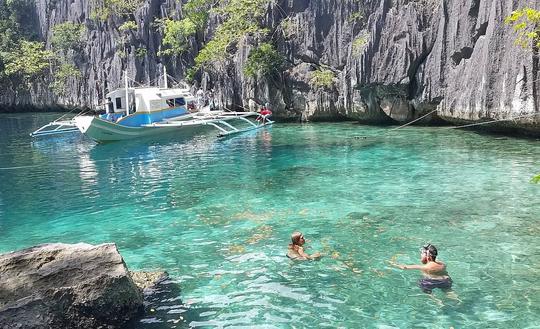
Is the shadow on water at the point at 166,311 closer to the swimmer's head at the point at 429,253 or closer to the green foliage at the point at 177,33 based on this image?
the swimmer's head at the point at 429,253

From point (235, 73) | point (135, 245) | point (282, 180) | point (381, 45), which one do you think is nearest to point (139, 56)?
point (235, 73)

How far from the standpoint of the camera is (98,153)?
1043 inches

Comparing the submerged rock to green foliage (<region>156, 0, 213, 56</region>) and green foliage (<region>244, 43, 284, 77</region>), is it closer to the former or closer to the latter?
green foliage (<region>244, 43, 284, 77</region>)

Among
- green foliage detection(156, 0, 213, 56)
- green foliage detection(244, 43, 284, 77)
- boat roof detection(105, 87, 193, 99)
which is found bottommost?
boat roof detection(105, 87, 193, 99)

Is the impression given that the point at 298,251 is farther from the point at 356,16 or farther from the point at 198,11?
the point at 198,11

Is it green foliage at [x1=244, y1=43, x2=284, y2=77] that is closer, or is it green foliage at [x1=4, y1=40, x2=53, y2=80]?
green foliage at [x1=244, y1=43, x2=284, y2=77]

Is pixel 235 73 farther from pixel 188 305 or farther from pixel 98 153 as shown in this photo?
pixel 188 305

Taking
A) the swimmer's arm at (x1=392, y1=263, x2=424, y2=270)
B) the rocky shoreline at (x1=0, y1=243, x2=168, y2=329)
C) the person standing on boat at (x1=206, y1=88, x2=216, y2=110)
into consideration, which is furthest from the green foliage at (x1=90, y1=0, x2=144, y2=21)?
the swimmer's arm at (x1=392, y1=263, x2=424, y2=270)

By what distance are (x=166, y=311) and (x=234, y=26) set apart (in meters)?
34.3

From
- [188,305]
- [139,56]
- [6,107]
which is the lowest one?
[188,305]

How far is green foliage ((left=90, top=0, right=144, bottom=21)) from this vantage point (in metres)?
50.6

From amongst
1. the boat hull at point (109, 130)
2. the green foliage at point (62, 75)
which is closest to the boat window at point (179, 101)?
the boat hull at point (109, 130)

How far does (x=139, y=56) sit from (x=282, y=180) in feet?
122

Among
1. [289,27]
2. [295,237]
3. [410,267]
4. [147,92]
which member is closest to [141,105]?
[147,92]
